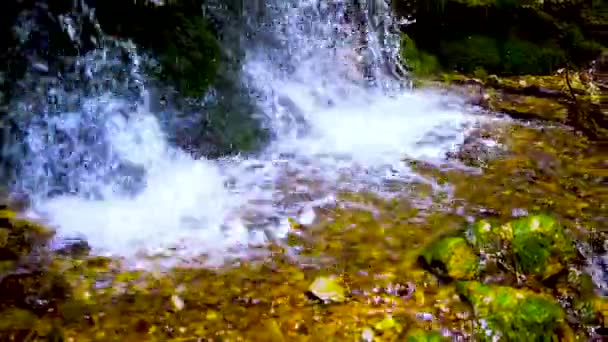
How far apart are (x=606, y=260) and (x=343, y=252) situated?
5.15 feet

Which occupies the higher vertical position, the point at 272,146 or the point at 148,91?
the point at 148,91

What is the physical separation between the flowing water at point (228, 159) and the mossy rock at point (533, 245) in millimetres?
1150

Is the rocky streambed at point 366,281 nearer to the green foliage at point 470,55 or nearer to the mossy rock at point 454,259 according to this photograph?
A: the mossy rock at point 454,259

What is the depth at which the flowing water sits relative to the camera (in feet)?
13.7

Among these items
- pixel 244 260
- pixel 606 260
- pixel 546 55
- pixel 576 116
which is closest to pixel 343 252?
pixel 244 260

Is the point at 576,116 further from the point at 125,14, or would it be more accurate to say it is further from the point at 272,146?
the point at 125,14

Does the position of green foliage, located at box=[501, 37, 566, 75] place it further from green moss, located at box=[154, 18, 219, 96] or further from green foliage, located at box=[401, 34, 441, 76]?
green moss, located at box=[154, 18, 219, 96]

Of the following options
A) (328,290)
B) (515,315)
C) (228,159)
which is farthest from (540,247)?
(228,159)

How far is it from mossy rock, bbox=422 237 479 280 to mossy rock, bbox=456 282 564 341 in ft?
0.74

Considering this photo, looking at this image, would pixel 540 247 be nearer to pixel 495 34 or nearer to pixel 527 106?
pixel 527 106

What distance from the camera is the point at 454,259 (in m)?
3.65

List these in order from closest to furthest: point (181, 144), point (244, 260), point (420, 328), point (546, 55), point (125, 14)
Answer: point (420, 328), point (244, 260), point (125, 14), point (181, 144), point (546, 55)

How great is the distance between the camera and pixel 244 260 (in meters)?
3.80

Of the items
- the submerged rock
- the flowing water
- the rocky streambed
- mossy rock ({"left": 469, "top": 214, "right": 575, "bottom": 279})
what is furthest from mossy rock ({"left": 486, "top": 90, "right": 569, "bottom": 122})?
the submerged rock
